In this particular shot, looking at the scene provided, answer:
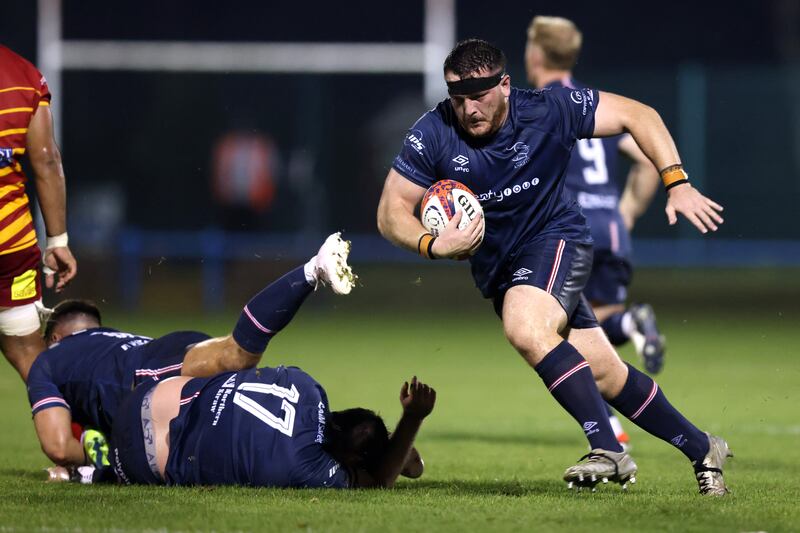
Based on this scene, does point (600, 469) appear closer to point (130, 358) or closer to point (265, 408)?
point (265, 408)

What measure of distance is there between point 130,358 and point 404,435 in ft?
5.38

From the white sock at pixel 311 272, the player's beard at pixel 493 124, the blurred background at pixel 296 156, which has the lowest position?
the blurred background at pixel 296 156

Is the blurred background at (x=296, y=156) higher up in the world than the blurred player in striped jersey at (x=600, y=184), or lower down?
lower down

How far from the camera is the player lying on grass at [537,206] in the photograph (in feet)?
20.6

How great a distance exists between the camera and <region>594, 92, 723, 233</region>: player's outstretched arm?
6.23 meters

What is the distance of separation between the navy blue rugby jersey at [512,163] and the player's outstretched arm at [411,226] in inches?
Answer: 2.7

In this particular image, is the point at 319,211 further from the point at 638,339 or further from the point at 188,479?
the point at 188,479

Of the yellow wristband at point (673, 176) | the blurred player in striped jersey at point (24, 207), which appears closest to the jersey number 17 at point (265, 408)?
the blurred player in striped jersey at point (24, 207)

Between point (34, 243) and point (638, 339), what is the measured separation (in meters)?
4.65

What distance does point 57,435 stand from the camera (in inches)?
268

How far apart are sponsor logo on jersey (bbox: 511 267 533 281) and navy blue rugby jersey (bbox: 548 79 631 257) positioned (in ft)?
9.85

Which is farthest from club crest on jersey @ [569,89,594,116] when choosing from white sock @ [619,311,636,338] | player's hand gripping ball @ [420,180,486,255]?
white sock @ [619,311,636,338]

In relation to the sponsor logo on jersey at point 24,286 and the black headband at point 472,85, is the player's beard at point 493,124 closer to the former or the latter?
the black headband at point 472,85

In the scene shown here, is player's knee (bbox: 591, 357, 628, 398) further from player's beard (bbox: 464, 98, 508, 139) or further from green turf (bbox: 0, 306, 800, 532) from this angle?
player's beard (bbox: 464, 98, 508, 139)
